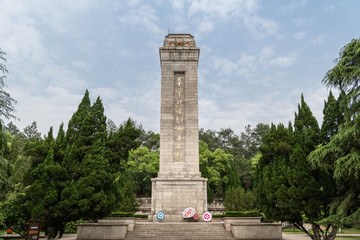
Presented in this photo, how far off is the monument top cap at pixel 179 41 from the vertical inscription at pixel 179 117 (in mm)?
1976

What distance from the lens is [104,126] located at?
49.6 feet

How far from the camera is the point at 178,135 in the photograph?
17922mm

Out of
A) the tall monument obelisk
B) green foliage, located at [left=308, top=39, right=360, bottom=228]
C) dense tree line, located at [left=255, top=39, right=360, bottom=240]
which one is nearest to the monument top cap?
the tall monument obelisk

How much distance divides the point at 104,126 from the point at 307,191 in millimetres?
10047

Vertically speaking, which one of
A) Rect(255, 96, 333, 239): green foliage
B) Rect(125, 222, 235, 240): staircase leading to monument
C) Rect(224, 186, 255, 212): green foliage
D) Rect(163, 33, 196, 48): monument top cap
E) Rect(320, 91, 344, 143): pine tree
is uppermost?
Rect(163, 33, 196, 48): monument top cap

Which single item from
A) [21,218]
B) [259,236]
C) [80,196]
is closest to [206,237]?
[259,236]

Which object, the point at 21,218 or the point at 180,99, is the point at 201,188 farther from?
the point at 21,218

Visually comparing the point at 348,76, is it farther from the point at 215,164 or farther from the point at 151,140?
the point at 151,140

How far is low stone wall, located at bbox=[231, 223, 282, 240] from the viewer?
13.0m

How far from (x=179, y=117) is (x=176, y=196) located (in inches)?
189

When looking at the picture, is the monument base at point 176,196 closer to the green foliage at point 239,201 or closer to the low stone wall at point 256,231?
the low stone wall at point 256,231

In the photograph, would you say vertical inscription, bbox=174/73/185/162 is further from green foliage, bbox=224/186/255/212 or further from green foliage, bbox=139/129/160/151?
green foliage, bbox=139/129/160/151

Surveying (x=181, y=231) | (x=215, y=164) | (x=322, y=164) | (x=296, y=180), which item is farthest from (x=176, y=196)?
(x=215, y=164)

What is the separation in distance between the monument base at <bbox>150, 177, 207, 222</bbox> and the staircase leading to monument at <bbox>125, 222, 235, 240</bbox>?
1.93 m
